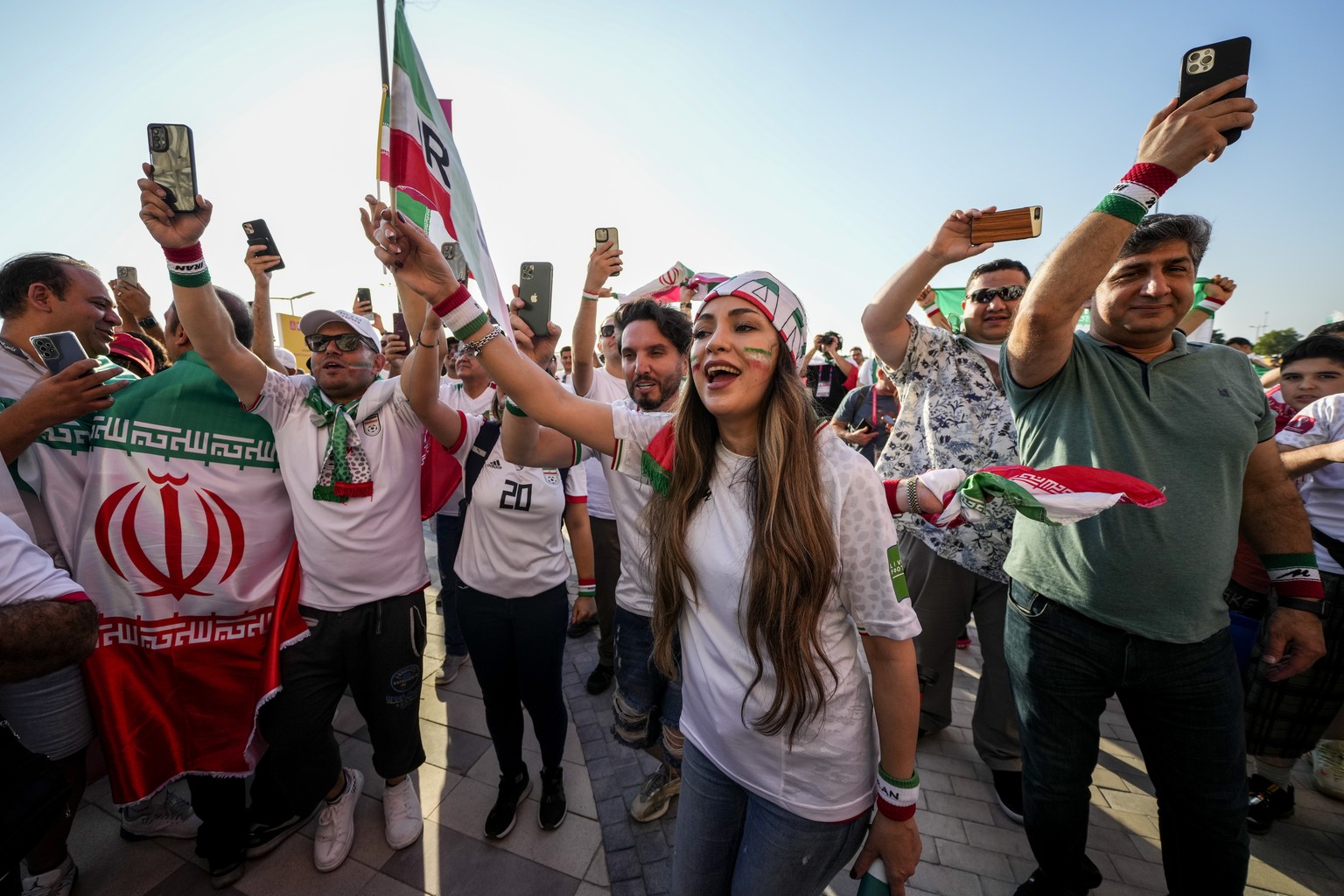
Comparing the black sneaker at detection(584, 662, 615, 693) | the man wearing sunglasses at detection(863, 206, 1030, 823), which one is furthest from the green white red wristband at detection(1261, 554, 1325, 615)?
the black sneaker at detection(584, 662, 615, 693)

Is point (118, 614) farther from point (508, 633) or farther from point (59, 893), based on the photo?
point (508, 633)

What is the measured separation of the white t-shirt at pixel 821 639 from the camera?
1.41 metres

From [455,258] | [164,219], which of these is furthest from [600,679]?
[164,219]

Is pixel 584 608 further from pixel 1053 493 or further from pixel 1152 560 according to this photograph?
pixel 1152 560

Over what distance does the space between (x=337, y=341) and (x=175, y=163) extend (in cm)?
88

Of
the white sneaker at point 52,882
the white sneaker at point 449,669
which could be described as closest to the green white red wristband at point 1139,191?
the white sneaker at point 449,669

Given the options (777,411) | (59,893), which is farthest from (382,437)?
(59,893)

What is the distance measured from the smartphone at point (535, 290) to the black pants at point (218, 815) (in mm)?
2694

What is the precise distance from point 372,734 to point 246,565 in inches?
42.0

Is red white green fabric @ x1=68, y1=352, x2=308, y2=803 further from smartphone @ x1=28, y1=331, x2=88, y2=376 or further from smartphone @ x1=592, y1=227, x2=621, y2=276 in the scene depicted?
smartphone @ x1=592, y1=227, x2=621, y2=276

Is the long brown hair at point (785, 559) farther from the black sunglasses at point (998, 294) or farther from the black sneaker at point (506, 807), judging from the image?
the black sunglasses at point (998, 294)

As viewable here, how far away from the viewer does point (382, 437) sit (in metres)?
2.55

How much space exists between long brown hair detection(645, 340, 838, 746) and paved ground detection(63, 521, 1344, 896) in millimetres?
1721

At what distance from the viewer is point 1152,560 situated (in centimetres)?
180
